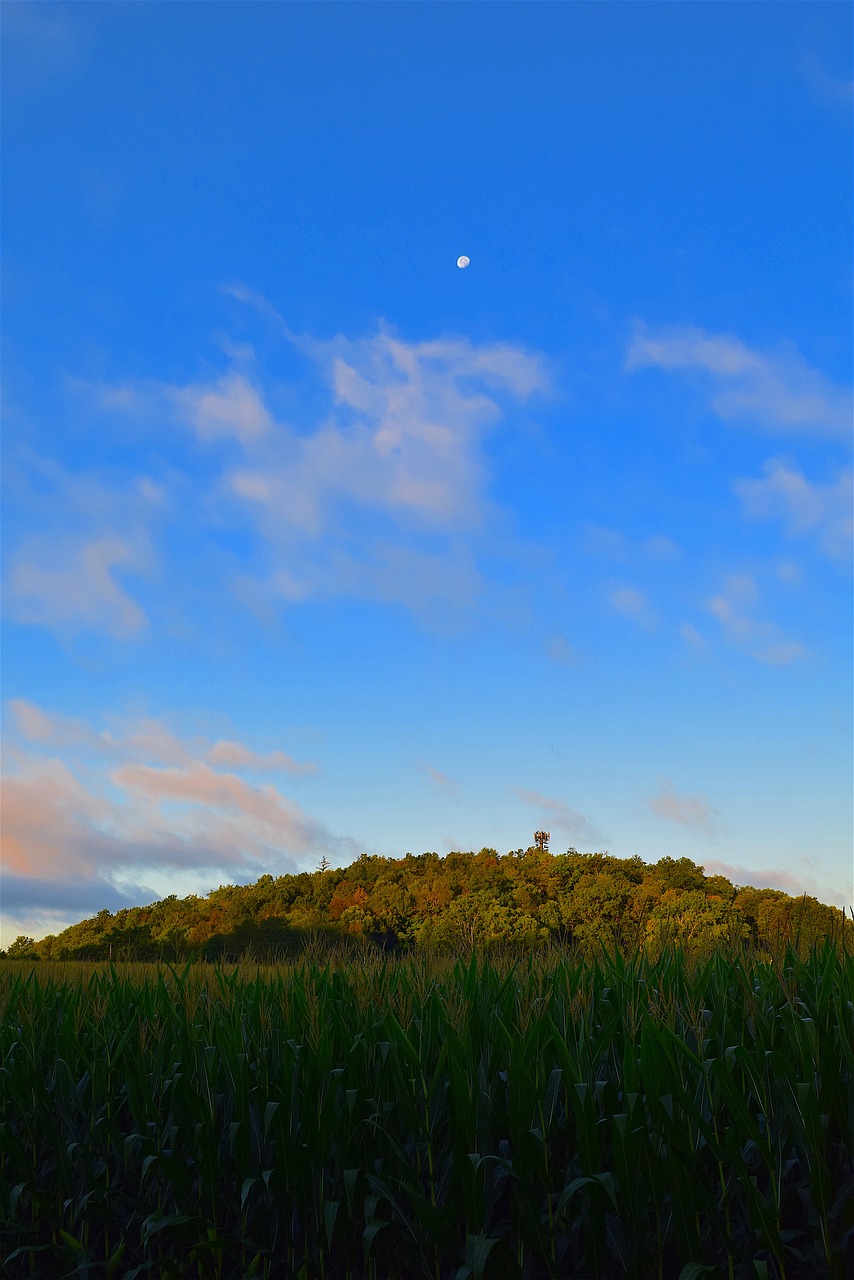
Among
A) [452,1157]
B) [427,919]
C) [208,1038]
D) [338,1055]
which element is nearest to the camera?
[452,1157]

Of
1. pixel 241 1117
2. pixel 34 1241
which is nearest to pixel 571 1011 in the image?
pixel 241 1117

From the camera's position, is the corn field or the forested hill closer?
the corn field

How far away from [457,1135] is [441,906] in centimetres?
1972

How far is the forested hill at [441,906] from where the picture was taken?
22156 millimetres

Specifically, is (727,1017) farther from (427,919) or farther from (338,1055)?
(427,919)

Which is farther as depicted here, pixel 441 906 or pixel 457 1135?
pixel 441 906

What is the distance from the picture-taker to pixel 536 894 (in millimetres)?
23516

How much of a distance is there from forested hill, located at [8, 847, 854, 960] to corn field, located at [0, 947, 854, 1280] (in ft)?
51.0

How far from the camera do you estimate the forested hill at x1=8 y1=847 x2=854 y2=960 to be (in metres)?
22.2

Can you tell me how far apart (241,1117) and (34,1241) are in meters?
1.70

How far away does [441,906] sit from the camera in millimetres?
23516

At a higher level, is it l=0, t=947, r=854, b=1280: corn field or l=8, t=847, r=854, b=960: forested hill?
l=8, t=847, r=854, b=960: forested hill

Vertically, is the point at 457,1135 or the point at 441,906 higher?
the point at 441,906

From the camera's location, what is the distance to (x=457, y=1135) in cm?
430
